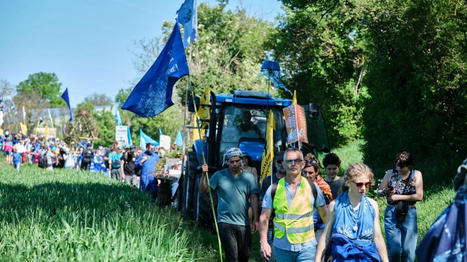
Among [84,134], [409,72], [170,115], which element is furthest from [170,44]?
[84,134]

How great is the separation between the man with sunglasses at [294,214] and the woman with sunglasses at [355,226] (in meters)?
0.50

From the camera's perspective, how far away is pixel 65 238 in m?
6.24

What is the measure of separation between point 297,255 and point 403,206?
2138 millimetres

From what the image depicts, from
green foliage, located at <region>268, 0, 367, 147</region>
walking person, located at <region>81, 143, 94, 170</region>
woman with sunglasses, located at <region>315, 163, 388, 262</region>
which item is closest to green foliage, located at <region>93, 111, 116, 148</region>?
walking person, located at <region>81, 143, 94, 170</region>

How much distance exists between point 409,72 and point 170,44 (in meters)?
7.80

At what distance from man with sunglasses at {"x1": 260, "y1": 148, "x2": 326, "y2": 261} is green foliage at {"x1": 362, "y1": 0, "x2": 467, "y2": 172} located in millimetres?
8488

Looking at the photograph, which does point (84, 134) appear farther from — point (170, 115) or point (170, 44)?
point (170, 44)

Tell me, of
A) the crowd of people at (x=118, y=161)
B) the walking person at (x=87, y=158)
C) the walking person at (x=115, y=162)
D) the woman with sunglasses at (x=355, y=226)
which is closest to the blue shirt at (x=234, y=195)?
the woman with sunglasses at (x=355, y=226)

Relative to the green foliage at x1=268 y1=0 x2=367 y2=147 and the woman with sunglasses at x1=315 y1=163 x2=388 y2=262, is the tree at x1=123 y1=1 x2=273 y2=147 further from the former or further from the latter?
the woman with sunglasses at x1=315 y1=163 x2=388 y2=262

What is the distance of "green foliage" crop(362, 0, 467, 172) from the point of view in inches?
525

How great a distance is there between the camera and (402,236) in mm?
7203

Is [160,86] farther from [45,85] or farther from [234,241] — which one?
[45,85]

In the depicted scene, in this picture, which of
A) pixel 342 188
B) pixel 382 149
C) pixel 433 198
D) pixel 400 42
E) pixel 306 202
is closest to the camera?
pixel 342 188

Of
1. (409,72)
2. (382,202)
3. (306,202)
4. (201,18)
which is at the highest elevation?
(201,18)
